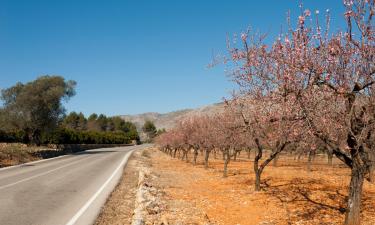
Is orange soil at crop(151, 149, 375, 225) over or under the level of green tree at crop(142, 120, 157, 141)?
under

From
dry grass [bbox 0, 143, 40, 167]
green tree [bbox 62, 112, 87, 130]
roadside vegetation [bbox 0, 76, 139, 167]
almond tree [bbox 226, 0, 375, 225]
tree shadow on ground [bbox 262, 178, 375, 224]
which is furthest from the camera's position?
green tree [bbox 62, 112, 87, 130]

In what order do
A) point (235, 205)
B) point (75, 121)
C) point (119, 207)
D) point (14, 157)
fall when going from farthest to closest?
point (75, 121) < point (14, 157) < point (235, 205) < point (119, 207)

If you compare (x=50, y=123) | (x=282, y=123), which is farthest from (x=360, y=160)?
(x=50, y=123)

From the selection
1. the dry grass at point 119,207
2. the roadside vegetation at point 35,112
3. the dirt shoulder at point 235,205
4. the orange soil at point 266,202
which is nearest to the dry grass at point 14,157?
the roadside vegetation at point 35,112

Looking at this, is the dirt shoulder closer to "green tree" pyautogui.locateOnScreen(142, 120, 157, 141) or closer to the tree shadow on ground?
the tree shadow on ground

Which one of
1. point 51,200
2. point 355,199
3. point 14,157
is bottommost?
point 51,200

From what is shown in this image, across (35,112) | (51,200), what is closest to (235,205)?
(51,200)

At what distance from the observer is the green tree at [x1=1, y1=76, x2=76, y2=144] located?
189ft

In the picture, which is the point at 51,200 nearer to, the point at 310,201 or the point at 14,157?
the point at 310,201

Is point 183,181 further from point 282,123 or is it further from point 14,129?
point 14,129

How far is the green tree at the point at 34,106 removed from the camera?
57.5 m

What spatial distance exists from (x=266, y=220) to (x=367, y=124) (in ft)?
17.1

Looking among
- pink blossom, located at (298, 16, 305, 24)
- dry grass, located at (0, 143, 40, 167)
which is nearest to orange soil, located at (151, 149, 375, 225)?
pink blossom, located at (298, 16, 305, 24)

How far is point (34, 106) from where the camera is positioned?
58.6 metres
